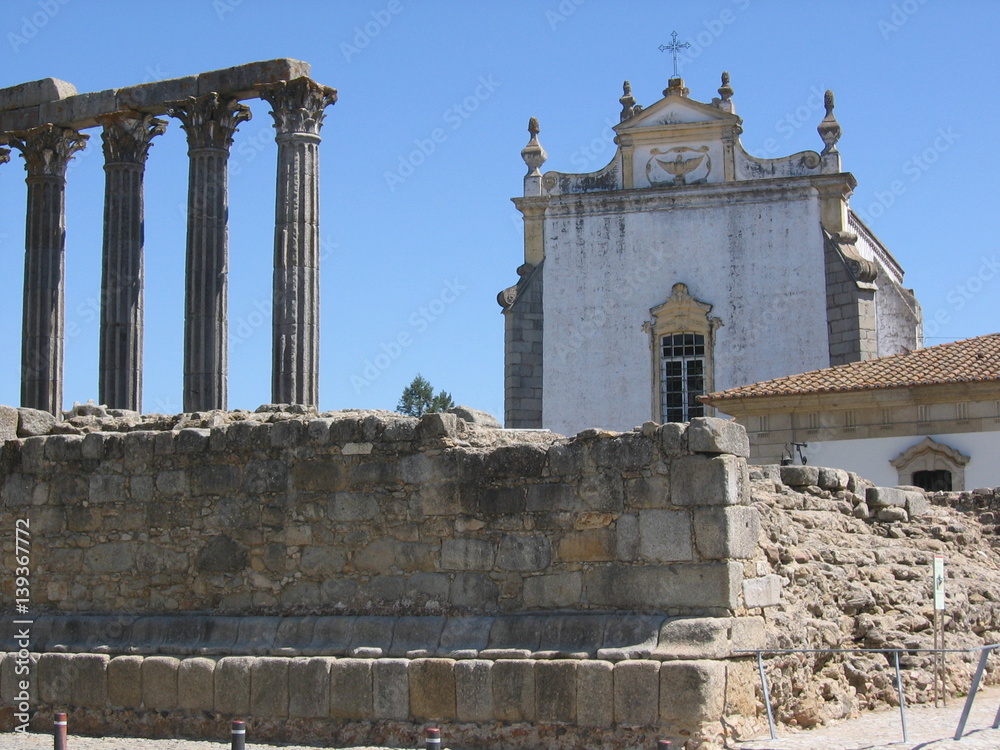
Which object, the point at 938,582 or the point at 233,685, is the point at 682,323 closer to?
the point at 938,582

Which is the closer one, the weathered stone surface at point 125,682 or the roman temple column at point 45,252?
the weathered stone surface at point 125,682

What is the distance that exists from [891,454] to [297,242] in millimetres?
10081

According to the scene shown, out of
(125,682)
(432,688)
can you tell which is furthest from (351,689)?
(125,682)

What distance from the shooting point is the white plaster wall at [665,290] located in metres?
28.5

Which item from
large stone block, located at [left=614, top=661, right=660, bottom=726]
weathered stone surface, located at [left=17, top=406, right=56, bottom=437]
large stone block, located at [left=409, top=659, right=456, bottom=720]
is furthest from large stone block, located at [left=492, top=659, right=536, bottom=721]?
weathered stone surface, located at [left=17, top=406, right=56, bottom=437]

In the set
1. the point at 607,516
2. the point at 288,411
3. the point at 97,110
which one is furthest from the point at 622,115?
the point at 607,516

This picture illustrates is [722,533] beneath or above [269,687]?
above

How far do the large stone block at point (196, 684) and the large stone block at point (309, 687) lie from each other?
700 millimetres

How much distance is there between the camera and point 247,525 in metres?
10.8

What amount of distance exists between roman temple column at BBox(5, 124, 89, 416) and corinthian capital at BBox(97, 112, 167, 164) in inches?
43.3

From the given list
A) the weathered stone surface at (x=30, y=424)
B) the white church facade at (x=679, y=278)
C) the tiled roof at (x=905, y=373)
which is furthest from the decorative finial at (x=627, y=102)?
the weathered stone surface at (x=30, y=424)

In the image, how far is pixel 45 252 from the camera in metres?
22.4

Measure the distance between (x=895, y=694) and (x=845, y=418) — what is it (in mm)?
13495

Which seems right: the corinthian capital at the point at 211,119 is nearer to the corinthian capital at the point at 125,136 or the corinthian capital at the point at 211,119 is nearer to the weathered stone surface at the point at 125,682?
the corinthian capital at the point at 125,136
